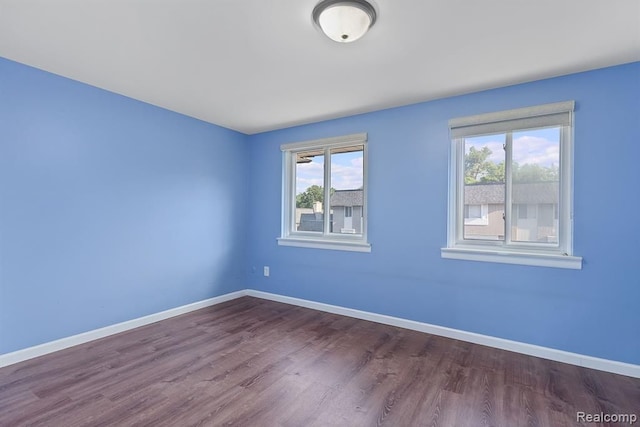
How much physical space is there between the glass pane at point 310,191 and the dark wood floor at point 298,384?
5.17ft

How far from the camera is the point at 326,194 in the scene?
4.00 metres

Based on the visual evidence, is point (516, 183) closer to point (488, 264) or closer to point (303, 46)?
point (488, 264)

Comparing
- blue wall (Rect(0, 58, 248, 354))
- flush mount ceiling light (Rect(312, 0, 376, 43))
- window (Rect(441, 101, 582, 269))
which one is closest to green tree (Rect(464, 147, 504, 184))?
window (Rect(441, 101, 582, 269))

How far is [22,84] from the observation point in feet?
8.09

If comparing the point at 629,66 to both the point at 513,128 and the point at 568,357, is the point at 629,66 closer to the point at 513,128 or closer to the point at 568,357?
the point at 513,128

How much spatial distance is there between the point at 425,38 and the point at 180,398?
2.96m

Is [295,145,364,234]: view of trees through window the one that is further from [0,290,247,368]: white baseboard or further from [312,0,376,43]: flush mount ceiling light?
[312,0,376,43]: flush mount ceiling light

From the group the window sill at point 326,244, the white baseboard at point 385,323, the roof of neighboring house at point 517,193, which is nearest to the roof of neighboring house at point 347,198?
the window sill at point 326,244

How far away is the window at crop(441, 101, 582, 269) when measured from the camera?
102 inches

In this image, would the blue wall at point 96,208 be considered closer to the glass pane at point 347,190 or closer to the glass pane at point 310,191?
the glass pane at point 310,191

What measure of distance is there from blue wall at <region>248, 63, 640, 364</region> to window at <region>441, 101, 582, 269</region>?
9 centimetres

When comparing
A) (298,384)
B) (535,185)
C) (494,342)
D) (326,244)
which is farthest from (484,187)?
(298,384)

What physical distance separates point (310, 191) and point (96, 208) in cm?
243

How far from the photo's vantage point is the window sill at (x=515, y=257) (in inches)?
98.4
